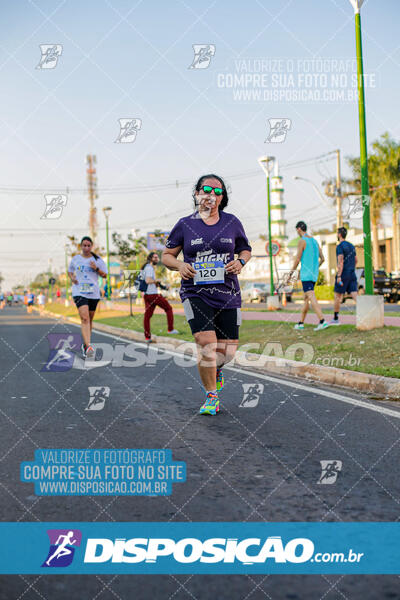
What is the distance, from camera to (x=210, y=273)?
5.40 m

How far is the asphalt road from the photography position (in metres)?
2.42

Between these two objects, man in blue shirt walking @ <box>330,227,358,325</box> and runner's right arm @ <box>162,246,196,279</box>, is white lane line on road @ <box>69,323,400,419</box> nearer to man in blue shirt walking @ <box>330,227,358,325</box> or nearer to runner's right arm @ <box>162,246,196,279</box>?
runner's right arm @ <box>162,246,196,279</box>

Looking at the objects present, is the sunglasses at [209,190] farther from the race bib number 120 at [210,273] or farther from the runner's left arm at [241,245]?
the race bib number 120 at [210,273]

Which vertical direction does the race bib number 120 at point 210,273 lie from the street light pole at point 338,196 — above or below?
below

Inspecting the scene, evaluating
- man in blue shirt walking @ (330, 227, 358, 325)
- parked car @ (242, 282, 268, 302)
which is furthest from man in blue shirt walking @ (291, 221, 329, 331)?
parked car @ (242, 282, 268, 302)

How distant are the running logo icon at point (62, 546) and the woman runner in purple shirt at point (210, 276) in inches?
107

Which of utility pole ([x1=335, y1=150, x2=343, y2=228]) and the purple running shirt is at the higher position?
utility pole ([x1=335, y1=150, x2=343, y2=228])

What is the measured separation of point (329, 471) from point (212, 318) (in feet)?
6.80

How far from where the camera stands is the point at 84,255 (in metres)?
10.3

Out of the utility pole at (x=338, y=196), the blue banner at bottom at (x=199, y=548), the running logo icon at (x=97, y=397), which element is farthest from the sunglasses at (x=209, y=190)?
the utility pole at (x=338, y=196)

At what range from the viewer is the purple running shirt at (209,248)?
548cm

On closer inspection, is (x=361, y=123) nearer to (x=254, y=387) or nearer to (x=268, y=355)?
(x=268, y=355)

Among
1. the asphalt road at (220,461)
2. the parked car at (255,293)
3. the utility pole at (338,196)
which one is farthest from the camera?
the parked car at (255,293)

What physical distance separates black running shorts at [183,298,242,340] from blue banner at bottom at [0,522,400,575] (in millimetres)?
2696
